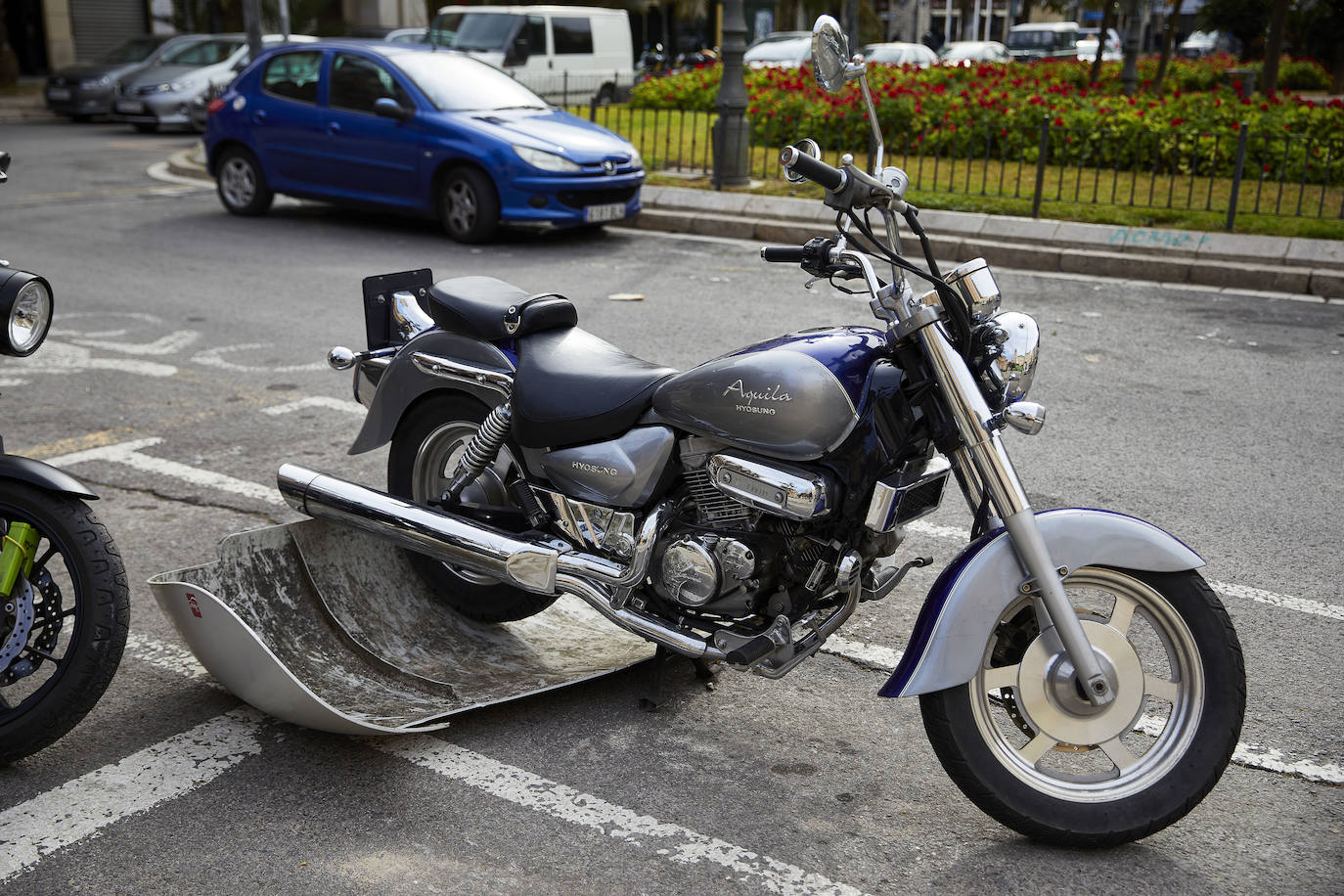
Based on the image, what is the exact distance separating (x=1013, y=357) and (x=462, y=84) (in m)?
9.86

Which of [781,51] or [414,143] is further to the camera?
[781,51]

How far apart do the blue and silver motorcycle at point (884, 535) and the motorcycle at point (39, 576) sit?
0.81 meters

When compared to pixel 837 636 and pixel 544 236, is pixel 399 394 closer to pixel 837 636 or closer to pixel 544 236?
pixel 837 636

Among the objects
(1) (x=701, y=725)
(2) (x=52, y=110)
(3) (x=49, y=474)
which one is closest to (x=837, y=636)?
(1) (x=701, y=725)

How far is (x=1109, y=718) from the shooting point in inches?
114

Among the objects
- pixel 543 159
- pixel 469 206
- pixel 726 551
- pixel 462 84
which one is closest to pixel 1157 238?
pixel 543 159

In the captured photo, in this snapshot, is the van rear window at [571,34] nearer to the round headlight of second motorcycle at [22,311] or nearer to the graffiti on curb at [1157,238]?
the graffiti on curb at [1157,238]

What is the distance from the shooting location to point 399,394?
3959 mm

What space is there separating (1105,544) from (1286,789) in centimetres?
91

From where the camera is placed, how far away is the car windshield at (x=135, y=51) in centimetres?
2456

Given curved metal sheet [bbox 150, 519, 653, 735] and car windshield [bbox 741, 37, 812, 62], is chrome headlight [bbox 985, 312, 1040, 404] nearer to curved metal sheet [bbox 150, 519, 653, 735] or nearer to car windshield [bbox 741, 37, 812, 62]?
curved metal sheet [bbox 150, 519, 653, 735]

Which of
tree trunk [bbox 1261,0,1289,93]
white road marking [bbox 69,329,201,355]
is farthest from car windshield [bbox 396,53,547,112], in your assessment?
tree trunk [bbox 1261,0,1289,93]

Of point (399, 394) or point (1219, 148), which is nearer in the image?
point (399, 394)

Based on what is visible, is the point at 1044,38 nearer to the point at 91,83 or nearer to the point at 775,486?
the point at 91,83
